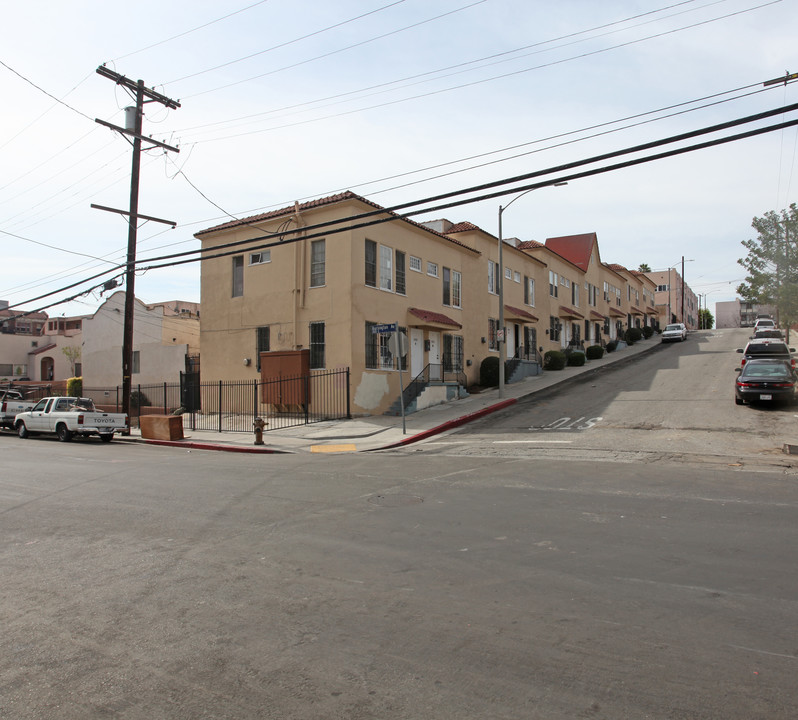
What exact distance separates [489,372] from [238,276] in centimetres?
1291

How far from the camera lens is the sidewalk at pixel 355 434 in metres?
17.2

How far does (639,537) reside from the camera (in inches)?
256

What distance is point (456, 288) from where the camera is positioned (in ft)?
97.0

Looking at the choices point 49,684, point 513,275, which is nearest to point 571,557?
point 49,684

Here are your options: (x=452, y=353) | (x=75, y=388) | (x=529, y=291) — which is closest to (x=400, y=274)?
(x=452, y=353)

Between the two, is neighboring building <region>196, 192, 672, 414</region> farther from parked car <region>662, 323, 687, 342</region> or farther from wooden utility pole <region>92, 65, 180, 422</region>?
parked car <region>662, 323, 687, 342</region>

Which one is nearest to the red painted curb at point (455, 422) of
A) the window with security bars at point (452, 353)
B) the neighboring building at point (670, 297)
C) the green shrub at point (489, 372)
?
the window with security bars at point (452, 353)

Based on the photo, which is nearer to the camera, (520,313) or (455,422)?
(455,422)

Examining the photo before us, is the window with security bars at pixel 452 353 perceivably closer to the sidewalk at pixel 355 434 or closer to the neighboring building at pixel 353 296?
the neighboring building at pixel 353 296

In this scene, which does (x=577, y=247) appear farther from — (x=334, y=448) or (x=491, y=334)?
(x=334, y=448)

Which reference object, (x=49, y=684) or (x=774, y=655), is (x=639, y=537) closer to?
(x=774, y=655)

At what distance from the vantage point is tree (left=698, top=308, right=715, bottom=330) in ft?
400

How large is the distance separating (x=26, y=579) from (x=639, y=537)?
608 centimetres

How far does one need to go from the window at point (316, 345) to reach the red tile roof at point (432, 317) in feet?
14.2
